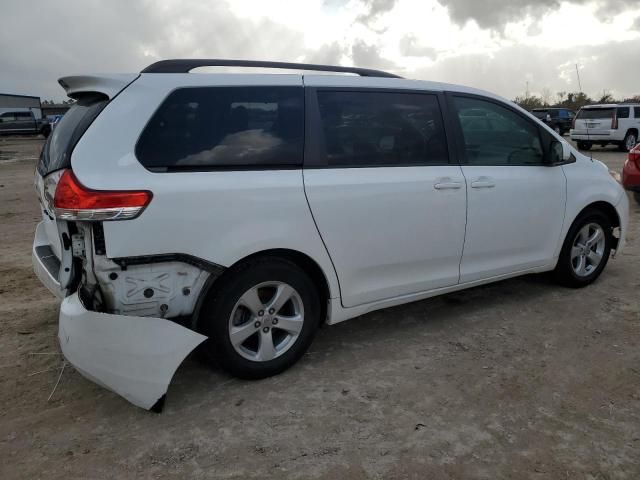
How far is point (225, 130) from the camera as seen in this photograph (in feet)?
9.75

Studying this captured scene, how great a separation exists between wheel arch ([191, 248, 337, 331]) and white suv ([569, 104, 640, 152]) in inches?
712

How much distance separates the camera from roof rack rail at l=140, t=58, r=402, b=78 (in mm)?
3002

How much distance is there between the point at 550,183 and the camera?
14.2ft

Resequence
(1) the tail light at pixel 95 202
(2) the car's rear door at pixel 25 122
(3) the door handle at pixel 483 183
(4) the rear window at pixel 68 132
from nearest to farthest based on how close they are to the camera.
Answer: (1) the tail light at pixel 95 202
(4) the rear window at pixel 68 132
(3) the door handle at pixel 483 183
(2) the car's rear door at pixel 25 122

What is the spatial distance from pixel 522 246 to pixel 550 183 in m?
0.56

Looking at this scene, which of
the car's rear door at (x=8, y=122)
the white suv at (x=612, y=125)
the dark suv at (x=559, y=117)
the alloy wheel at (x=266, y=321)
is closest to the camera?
the alloy wheel at (x=266, y=321)

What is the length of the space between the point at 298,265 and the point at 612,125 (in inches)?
749

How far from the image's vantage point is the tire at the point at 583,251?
461 centimetres

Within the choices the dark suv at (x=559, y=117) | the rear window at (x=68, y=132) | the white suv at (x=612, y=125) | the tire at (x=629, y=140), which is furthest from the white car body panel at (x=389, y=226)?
the dark suv at (x=559, y=117)

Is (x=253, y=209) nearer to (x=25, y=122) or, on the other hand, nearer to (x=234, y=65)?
(x=234, y=65)

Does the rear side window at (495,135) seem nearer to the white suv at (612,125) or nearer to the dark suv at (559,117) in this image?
the white suv at (612,125)

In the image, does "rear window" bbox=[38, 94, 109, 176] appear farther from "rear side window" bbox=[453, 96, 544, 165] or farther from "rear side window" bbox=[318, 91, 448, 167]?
"rear side window" bbox=[453, 96, 544, 165]

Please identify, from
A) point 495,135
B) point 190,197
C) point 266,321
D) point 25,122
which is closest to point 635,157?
point 495,135

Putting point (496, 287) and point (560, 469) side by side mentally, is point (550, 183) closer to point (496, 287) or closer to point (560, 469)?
point (496, 287)
